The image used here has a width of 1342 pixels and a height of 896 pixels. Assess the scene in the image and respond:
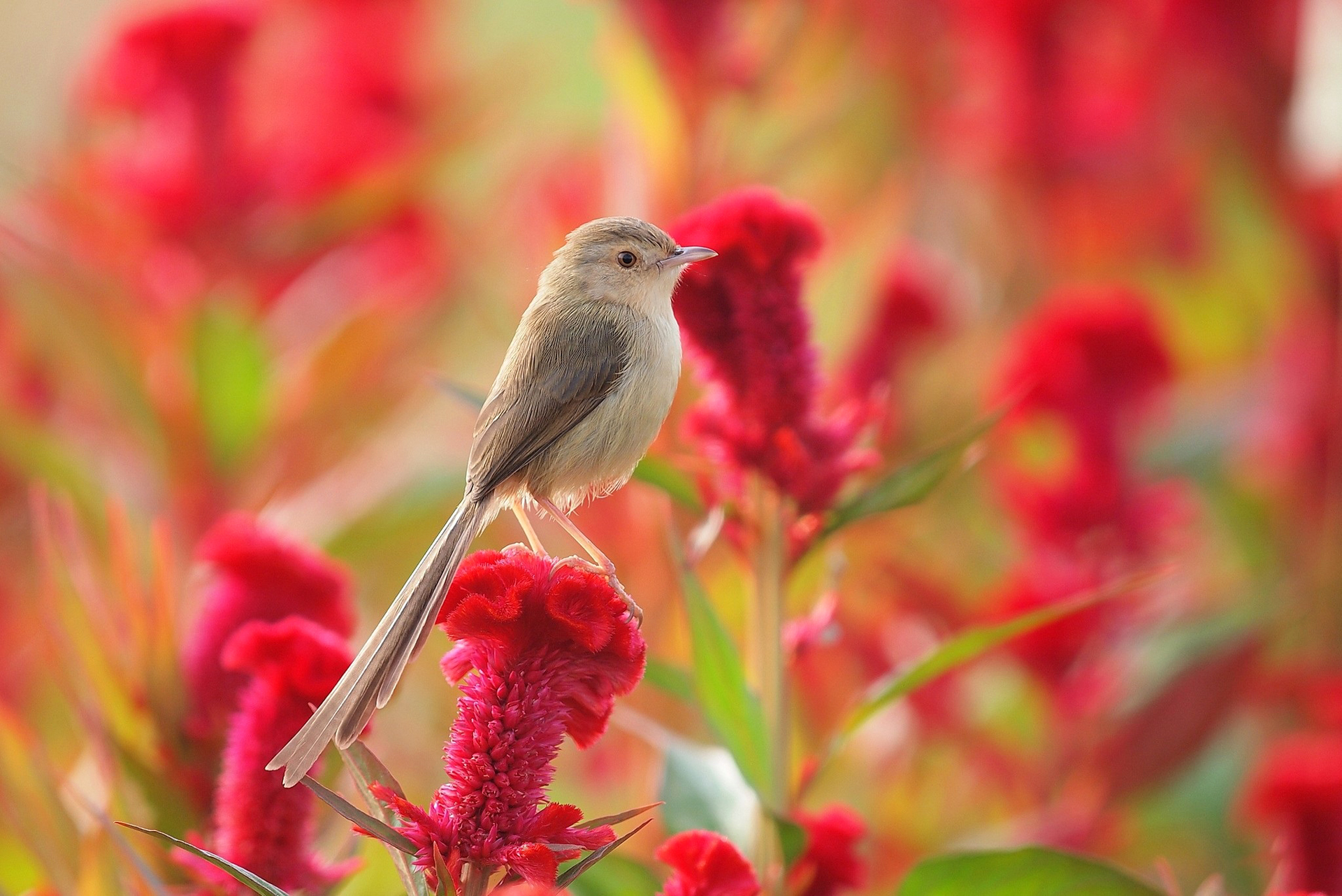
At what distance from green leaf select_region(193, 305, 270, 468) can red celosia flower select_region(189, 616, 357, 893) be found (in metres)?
0.67

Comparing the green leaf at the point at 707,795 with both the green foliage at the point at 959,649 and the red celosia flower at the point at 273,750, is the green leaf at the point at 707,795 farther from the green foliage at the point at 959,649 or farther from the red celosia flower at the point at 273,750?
the red celosia flower at the point at 273,750

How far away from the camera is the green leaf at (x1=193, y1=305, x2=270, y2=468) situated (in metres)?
1.45

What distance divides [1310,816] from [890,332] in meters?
0.74

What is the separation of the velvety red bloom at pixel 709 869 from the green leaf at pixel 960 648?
0.65ft

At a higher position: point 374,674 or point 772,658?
point 772,658

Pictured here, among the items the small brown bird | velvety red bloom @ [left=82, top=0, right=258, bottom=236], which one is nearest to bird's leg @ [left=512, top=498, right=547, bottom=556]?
the small brown bird

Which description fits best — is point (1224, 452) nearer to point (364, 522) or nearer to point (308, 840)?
point (364, 522)

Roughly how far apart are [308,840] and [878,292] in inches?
36.2

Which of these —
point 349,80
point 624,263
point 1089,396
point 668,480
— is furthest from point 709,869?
point 349,80

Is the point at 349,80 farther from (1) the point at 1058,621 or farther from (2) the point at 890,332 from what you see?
(1) the point at 1058,621

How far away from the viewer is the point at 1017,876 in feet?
2.69

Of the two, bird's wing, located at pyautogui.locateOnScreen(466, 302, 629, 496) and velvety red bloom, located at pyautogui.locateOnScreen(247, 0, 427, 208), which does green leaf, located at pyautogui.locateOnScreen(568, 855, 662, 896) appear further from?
velvety red bloom, located at pyautogui.locateOnScreen(247, 0, 427, 208)

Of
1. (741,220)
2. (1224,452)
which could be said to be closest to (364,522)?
(741,220)

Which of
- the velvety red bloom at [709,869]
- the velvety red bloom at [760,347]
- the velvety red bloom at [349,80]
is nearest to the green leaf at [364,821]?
the velvety red bloom at [709,869]
